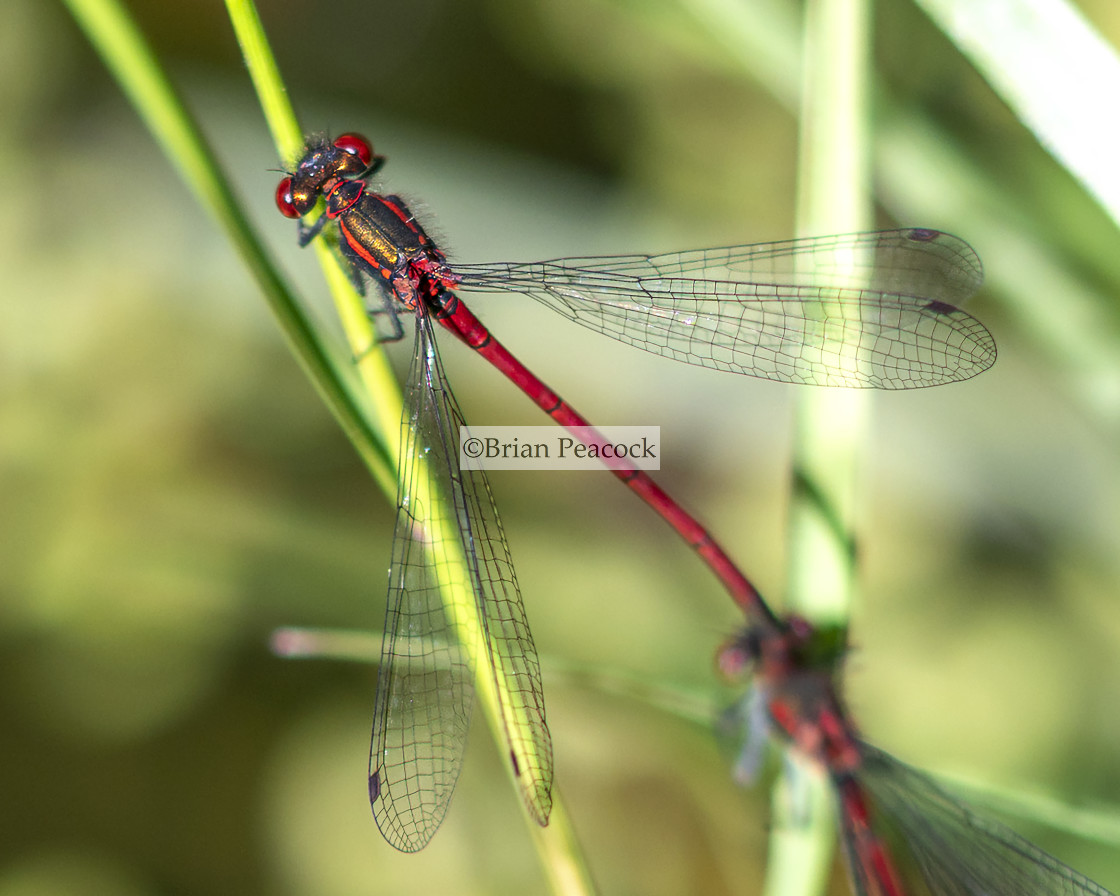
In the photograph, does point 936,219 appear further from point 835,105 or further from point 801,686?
point 801,686

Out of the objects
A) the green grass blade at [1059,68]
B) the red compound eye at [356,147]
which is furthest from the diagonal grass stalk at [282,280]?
the green grass blade at [1059,68]

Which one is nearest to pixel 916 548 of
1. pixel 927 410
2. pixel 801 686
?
pixel 927 410

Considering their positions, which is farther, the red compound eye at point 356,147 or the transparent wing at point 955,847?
the red compound eye at point 356,147

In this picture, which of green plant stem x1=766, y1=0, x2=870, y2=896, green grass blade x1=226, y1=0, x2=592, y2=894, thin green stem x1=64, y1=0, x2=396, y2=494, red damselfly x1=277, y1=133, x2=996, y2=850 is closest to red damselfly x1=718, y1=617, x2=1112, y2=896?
red damselfly x1=277, y1=133, x2=996, y2=850

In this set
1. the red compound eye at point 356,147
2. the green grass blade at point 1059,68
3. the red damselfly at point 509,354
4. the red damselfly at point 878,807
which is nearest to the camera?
the green grass blade at point 1059,68

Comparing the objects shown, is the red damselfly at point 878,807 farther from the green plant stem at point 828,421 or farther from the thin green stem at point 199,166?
the thin green stem at point 199,166

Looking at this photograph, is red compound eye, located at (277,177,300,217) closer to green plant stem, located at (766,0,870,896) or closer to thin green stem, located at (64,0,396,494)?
thin green stem, located at (64,0,396,494)

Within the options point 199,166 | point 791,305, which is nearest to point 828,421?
point 791,305
